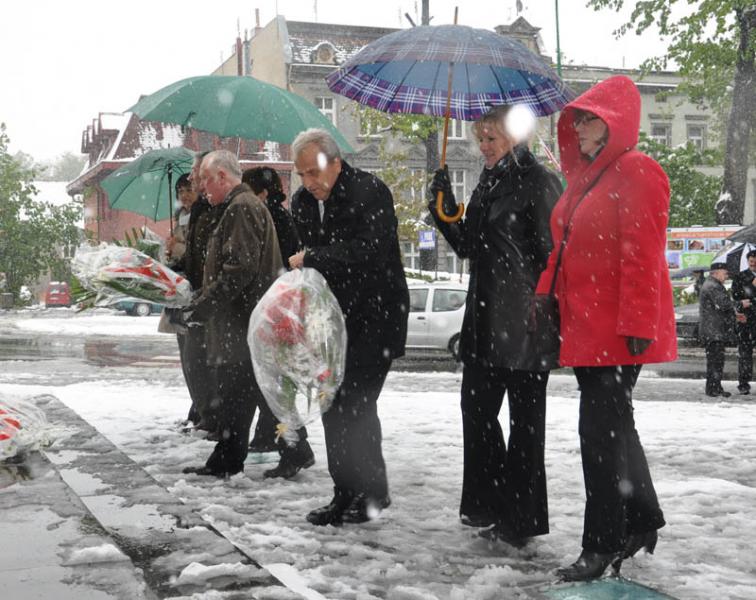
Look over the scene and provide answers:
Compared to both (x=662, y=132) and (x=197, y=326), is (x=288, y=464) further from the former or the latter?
(x=662, y=132)

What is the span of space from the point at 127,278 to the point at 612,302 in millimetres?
3235

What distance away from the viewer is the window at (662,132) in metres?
50.6

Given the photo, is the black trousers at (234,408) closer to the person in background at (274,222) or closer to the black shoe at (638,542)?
the person in background at (274,222)

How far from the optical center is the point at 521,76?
5.49m

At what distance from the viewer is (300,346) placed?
4746 millimetres

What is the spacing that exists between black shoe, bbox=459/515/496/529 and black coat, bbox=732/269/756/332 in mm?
9025

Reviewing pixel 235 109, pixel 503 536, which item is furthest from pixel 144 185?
pixel 503 536

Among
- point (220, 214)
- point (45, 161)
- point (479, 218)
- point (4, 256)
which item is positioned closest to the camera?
point (479, 218)

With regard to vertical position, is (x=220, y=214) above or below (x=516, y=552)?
above

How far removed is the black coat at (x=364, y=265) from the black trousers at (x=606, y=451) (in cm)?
115

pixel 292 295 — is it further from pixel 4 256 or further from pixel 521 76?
pixel 4 256

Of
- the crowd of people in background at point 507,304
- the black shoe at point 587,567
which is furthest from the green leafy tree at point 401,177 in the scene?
the black shoe at point 587,567

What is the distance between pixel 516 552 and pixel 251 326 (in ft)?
5.53

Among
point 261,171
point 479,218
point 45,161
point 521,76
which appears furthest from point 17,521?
point 45,161
